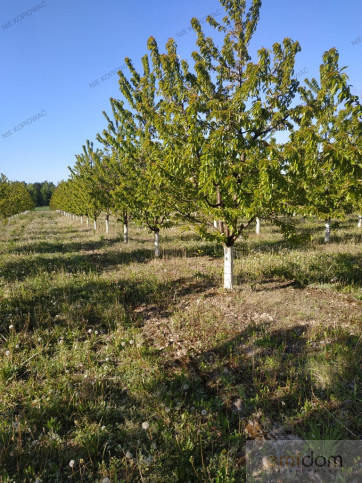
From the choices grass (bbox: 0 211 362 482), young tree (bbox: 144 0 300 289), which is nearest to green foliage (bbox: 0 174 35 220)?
grass (bbox: 0 211 362 482)

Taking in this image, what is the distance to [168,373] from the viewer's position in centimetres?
443

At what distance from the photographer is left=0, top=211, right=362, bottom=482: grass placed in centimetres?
299

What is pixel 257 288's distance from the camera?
8180 mm

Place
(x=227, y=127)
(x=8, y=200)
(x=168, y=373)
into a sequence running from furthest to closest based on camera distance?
(x=8, y=200), (x=227, y=127), (x=168, y=373)

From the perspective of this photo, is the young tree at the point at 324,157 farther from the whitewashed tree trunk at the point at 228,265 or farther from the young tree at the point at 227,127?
the whitewashed tree trunk at the point at 228,265

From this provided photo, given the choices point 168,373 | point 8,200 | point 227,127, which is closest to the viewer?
point 168,373

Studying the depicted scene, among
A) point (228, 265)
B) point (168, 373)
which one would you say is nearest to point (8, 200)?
point (228, 265)

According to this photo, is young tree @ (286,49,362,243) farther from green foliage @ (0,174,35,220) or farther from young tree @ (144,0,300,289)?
green foliage @ (0,174,35,220)

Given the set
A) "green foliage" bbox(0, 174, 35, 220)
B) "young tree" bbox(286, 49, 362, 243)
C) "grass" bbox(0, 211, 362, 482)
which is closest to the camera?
"grass" bbox(0, 211, 362, 482)

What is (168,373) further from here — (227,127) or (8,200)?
(8,200)

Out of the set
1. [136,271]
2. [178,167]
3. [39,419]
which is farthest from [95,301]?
[178,167]

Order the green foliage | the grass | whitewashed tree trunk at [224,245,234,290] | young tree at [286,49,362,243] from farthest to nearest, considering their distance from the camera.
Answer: the green foliage
whitewashed tree trunk at [224,245,234,290]
young tree at [286,49,362,243]
the grass

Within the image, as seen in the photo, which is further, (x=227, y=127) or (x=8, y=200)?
(x=8, y=200)

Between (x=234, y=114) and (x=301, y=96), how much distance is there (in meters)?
2.63
